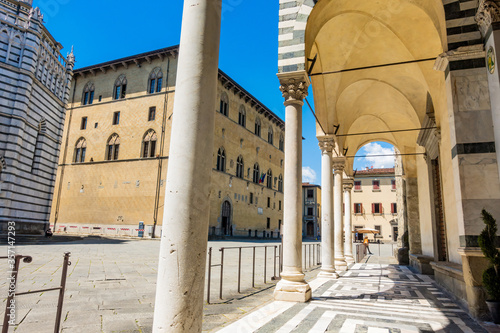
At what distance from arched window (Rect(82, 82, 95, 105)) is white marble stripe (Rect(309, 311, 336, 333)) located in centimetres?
3215

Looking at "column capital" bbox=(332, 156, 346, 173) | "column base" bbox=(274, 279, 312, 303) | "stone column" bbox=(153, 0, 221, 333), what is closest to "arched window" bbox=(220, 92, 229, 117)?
"column capital" bbox=(332, 156, 346, 173)

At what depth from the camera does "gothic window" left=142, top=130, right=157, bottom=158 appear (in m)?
26.8

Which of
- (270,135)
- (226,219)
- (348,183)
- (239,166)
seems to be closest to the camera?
(348,183)

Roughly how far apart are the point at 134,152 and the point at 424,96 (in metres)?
23.2

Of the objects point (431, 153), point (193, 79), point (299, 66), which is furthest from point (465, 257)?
point (431, 153)

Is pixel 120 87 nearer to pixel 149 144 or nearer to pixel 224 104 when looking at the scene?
pixel 149 144

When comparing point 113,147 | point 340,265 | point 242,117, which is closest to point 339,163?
point 340,265

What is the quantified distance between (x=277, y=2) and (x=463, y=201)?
A: 542 cm

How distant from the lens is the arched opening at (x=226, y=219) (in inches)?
1167

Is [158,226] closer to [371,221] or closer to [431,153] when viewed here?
[431,153]

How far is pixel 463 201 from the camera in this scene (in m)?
4.79

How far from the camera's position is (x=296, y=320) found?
172 inches

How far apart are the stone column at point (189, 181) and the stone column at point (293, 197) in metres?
3.64

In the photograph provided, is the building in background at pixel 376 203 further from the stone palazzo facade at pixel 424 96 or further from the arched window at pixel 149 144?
the stone palazzo facade at pixel 424 96
